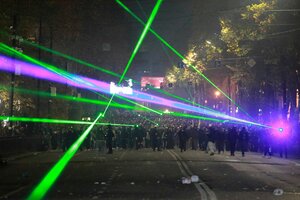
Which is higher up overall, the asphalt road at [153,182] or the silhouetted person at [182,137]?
the silhouetted person at [182,137]

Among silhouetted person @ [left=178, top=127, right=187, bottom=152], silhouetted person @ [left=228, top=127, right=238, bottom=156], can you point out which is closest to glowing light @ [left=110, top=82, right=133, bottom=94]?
silhouetted person @ [left=178, top=127, right=187, bottom=152]

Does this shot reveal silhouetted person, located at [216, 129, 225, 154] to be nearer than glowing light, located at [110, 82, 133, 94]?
Yes

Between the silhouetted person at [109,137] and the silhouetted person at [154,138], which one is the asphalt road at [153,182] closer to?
the silhouetted person at [109,137]

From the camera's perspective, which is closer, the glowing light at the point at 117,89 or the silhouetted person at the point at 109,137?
the silhouetted person at the point at 109,137

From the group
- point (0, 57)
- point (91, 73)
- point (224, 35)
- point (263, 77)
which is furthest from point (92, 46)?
point (0, 57)

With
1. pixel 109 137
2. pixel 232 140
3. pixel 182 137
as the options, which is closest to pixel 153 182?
pixel 232 140

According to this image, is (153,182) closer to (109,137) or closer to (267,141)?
(109,137)

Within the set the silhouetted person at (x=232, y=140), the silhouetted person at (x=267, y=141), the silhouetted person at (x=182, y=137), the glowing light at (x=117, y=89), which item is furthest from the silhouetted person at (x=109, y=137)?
the glowing light at (x=117, y=89)

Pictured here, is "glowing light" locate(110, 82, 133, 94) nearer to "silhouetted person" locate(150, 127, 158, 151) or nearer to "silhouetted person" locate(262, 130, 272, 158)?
"silhouetted person" locate(150, 127, 158, 151)

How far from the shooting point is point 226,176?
18375 mm

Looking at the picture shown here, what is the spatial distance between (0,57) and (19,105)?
11.0 metres

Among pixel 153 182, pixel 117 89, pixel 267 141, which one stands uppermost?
pixel 117 89

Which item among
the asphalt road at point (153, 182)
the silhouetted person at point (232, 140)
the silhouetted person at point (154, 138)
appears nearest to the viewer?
the asphalt road at point (153, 182)

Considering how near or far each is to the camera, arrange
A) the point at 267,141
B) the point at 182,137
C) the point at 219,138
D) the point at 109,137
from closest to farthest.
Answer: the point at 267,141
the point at 109,137
the point at 219,138
the point at 182,137
